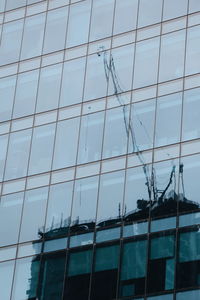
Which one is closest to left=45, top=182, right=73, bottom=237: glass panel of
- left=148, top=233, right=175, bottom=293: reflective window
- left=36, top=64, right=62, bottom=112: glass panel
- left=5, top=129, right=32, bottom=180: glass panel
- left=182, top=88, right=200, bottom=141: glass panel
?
left=5, top=129, right=32, bottom=180: glass panel

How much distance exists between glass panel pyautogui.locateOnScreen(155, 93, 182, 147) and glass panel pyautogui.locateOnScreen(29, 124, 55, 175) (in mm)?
6482

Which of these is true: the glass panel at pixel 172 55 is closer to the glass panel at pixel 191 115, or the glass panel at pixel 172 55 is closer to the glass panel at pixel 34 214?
the glass panel at pixel 191 115

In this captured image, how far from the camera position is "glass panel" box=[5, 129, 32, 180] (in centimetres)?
5662

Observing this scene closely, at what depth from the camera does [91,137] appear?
54.9 metres

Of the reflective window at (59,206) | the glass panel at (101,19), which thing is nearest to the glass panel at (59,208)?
the reflective window at (59,206)

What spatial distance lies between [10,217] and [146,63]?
10.6 metres

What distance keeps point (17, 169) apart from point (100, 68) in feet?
22.7

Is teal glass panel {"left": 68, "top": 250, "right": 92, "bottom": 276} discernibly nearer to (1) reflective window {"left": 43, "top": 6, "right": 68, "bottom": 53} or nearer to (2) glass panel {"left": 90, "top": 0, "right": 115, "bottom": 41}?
(2) glass panel {"left": 90, "top": 0, "right": 115, "bottom": 41}

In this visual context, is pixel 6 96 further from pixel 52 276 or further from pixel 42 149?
pixel 52 276

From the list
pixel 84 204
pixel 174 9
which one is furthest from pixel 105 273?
pixel 174 9

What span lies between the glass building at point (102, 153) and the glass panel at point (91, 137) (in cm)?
6

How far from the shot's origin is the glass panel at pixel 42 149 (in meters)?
55.8

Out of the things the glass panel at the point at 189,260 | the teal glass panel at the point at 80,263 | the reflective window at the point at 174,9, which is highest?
the reflective window at the point at 174,9

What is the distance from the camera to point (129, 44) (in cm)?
5653
